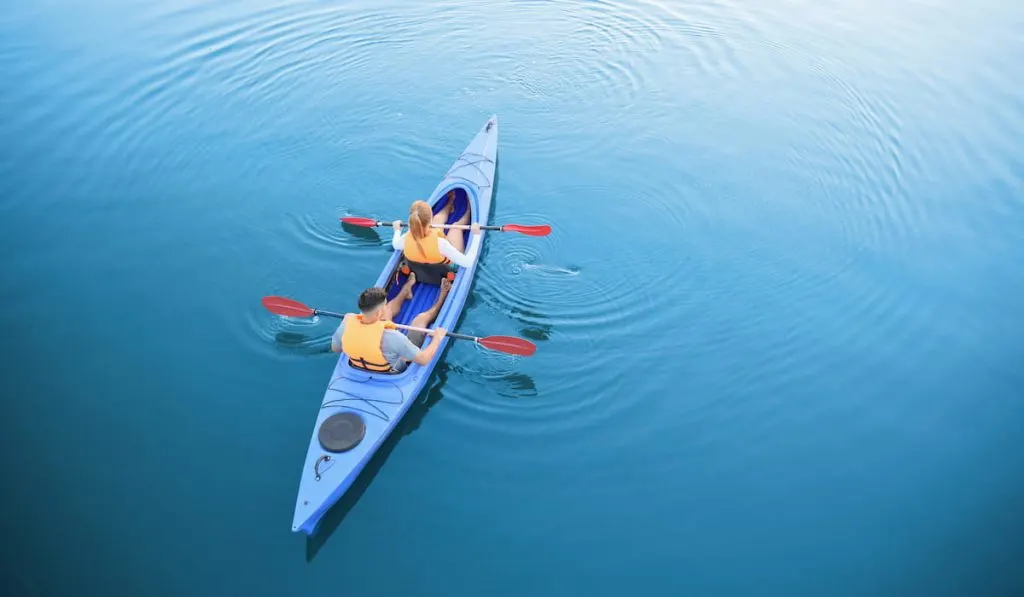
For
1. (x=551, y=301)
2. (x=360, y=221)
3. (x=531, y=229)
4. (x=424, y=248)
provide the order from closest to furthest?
(x=424, y=248)
(x=551, y=301)
(x=531, y=229)
(x=360, y=221)

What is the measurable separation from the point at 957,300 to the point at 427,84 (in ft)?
29.9

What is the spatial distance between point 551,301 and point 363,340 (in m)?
2.67

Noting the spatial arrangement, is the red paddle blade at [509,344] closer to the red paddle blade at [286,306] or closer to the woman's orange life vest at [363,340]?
the woman's orange life vest at [363,340]

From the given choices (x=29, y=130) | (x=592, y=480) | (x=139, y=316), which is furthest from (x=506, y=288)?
(x=29, y=130)

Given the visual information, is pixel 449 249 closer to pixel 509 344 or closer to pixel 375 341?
pixel 509 344

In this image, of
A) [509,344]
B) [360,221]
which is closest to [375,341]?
[509,344]

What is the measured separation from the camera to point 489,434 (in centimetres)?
702

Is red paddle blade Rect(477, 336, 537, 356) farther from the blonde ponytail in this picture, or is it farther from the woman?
the blonde ponytail

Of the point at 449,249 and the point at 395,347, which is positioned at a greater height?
the point at 449,249

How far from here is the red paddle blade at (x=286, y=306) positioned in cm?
752

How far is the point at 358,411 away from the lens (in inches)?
259

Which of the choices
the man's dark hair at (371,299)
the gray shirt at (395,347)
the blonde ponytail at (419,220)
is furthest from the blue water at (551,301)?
the man's dark hair at (371,299)

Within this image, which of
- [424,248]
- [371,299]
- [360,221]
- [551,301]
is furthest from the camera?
[360,221]

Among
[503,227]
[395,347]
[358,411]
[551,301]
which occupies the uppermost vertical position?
[503,227]
